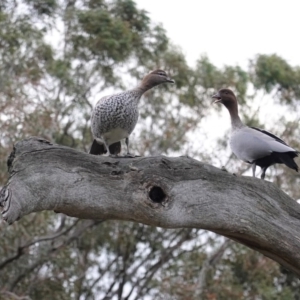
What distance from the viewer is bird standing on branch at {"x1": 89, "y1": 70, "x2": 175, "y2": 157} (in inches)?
244

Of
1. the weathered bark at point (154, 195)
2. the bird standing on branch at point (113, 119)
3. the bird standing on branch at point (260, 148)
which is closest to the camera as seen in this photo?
the weathered bark at point (154, 195)

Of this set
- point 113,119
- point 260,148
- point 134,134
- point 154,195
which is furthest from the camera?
point 134,134

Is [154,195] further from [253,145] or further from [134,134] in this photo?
[134,134]

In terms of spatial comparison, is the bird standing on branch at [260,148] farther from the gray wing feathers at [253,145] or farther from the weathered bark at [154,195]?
the weathered bark at [154,195]

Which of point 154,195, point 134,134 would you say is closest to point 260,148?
point 154,195

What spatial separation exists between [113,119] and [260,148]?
4.09 ft

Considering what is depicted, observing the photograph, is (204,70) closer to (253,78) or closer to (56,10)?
(253,78)

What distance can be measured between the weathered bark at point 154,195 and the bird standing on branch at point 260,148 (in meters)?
0.52

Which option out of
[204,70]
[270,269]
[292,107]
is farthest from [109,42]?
[270,269]

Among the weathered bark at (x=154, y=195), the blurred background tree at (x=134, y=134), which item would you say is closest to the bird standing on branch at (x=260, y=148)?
the weathered bark at (x=154, y=195)

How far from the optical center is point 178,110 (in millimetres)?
16594

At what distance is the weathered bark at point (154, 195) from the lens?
4.25m

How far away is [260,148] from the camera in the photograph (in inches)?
216

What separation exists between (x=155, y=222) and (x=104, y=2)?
11.7 meters
